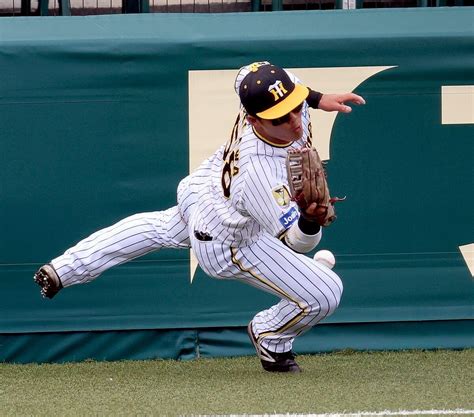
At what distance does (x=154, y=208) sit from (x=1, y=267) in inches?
36.4

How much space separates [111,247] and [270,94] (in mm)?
1246

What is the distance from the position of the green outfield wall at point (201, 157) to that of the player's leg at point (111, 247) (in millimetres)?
630

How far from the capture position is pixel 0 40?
648cm

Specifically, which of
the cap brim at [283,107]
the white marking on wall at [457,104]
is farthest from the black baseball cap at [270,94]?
the white marking on wall at [457,104]

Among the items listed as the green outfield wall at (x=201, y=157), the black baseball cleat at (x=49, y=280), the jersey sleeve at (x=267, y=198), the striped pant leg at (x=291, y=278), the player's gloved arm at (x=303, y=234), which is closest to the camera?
the player's gloved arm at (x=303, y=234)

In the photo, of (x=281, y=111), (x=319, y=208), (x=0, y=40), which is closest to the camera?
(x=319, y=208)

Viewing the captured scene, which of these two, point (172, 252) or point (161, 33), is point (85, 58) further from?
point (172, 252)

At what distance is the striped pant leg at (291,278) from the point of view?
18.4 feet

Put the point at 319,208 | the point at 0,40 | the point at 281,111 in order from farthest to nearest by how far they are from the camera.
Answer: the point at 0,40 → the point at 281,111 → the point at 319,208

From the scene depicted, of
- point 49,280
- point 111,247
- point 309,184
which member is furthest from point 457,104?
point 49,280

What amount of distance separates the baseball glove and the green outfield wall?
1659mm

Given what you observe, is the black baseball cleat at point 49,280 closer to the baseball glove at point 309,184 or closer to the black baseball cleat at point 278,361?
the black baseball cleat at point 278,361

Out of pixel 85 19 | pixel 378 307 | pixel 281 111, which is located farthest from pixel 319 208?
pixel 85 19

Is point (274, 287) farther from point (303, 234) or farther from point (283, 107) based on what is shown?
point (283, 107)
